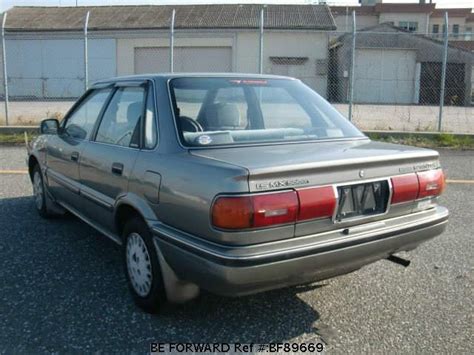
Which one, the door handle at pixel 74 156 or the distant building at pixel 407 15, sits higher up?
the distant building at pixel 407 15

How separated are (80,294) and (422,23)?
56880 mm

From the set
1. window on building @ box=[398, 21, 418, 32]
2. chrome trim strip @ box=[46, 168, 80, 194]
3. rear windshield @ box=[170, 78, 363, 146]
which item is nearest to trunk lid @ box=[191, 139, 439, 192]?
rear windshield @ box=[170, 78, 363, 146]

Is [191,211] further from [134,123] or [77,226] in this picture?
[77,226]

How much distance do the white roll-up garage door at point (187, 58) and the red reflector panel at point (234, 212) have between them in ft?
95.3

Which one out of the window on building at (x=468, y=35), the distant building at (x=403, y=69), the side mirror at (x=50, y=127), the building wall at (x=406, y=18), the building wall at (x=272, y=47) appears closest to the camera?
the side mirror at (x=50, y=127)

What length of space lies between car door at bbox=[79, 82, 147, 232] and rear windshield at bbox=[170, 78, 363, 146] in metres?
0.37

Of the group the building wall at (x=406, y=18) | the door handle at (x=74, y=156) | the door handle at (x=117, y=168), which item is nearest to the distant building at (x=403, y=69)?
the building wall at (x=406, y=18)

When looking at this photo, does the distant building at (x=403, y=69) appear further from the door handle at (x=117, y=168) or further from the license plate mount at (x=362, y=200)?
the license plate mount at (x=362, y=200)

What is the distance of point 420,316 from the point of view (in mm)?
3377

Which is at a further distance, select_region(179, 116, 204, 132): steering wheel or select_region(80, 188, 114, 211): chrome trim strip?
select_region(80, 188, 114, 211): chrome trim strip

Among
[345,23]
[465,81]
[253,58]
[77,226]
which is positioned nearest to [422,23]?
[345,23]

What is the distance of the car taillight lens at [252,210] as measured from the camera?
8.73 feet

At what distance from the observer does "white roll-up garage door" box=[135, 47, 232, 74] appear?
31781 mm

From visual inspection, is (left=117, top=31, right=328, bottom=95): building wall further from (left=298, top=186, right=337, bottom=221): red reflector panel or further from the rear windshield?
(left=298, top=186, right=337, bottom=221): red reflector panel
